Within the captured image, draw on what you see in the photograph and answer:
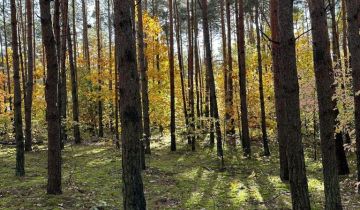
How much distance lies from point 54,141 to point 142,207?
3502mm

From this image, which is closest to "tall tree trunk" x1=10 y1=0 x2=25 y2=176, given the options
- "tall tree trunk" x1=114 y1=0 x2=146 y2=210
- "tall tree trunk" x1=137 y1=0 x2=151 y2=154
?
"tall tree trunk" x1=137 y1=0 x2=151 y2=154

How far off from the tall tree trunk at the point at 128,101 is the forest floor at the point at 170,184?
2280 mm

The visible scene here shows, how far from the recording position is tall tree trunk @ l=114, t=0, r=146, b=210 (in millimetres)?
6367

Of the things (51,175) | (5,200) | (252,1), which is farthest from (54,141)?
(252,1)

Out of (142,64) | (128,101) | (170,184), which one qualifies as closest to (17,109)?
(170,184)

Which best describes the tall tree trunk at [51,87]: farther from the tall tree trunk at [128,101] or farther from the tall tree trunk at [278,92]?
the tall tree trunk at [278,92]

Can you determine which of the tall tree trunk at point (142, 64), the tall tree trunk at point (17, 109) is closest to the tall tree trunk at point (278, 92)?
the tall tree trunk at point (142, 64)

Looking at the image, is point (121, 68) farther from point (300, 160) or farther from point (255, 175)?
point (255, 175)

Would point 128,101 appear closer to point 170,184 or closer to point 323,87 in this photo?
point 323,87

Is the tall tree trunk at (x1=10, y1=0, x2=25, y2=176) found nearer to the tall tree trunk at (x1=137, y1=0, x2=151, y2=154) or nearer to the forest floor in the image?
the forest floor

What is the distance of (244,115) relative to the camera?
61.0 feet

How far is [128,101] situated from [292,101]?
247 centimetres

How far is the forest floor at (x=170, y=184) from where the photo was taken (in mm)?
9328

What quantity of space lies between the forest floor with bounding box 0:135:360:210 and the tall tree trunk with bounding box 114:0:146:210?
7.48 ft
